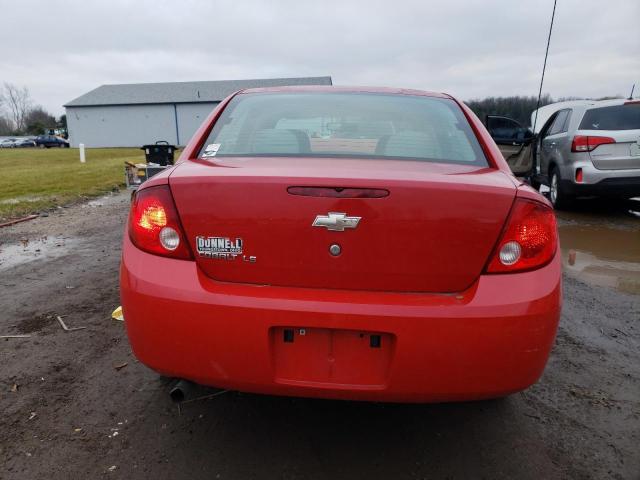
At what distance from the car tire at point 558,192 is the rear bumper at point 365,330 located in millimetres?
6380

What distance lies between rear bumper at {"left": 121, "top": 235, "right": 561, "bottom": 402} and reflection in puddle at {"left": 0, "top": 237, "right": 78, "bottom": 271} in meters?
3.98

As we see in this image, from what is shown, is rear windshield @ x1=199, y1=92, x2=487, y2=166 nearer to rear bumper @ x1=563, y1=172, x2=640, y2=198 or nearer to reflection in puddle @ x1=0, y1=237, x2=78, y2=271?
reflection in puddle @ x1=0, y1=237, x2=78, y2=271

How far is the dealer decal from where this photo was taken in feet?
6.15

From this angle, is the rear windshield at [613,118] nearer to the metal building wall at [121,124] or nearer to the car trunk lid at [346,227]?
the car trunk lid at [346,227]

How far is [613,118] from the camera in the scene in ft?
22.9

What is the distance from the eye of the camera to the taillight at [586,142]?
6.92m

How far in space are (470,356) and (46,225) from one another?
23.3 ft

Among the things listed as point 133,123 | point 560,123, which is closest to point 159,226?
point 560,123

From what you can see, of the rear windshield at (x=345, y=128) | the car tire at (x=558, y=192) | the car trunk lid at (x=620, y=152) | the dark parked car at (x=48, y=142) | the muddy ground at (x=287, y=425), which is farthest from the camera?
the dark parked car at (x=48, y=142)

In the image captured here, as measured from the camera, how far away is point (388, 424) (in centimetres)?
241

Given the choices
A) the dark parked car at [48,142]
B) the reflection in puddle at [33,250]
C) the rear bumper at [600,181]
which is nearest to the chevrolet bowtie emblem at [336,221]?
the reflection in puddle at [33,250]

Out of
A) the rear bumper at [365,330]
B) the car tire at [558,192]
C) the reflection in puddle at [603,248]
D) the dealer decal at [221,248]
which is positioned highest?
the dealer decal at [221,248]

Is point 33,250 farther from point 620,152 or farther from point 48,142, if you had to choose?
point 48,142

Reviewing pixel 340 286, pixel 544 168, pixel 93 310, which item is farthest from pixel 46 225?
pixel 544 168
